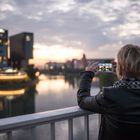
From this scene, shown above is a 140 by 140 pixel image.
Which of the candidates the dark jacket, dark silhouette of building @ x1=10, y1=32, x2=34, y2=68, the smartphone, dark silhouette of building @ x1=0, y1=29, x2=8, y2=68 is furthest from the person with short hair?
dark silhouette of building @ x1=10, y1=32, x2=34, y2=68

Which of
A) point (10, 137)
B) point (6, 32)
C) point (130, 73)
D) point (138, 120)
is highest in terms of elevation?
point (6, 32)

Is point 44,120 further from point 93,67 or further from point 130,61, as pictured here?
point 130,61

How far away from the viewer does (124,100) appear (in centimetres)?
182

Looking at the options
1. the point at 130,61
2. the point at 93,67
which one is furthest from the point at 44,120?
the point at 130,61

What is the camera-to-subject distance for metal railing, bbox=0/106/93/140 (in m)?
2.07

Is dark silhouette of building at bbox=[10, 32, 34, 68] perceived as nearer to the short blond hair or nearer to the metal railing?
the metal railing

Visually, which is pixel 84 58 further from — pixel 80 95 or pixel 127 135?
pixel 127 135

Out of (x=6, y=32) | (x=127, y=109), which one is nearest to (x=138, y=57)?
(x=127, y=109)

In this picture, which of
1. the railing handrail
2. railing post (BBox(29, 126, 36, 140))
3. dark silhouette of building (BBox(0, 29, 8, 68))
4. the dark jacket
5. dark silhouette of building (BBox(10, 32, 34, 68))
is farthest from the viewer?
dark silhouette of building (BBox(10, 32, 34, 68))

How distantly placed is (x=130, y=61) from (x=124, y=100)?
22 centimetres

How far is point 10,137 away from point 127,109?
2.68 feet

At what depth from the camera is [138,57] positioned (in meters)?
1.84

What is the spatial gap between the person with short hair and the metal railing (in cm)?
48

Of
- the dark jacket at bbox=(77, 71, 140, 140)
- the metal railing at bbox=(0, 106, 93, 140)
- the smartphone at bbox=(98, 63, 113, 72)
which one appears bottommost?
the metal railing at bbox=(0, 106, 93, 140)
